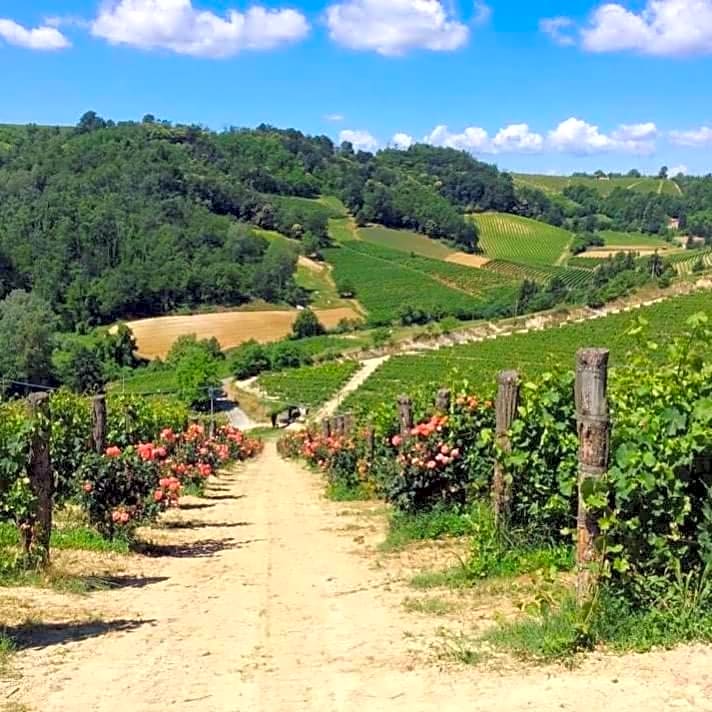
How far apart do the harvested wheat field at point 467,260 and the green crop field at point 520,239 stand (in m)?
3.20

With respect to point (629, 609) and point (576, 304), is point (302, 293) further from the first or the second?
point (629, 609)

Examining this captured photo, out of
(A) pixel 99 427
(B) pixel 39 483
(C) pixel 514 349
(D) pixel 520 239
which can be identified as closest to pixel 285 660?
(B) pixel 39 483

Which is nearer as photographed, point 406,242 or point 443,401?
point 443,401

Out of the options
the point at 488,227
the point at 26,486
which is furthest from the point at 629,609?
the point at 488,227

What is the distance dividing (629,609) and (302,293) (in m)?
115

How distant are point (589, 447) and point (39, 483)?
5401 mm

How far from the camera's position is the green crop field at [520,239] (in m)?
150

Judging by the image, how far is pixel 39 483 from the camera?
886cm

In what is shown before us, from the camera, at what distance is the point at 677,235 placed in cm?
17662

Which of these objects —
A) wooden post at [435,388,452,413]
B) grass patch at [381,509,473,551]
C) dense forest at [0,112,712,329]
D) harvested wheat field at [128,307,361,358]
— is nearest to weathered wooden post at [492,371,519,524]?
grass patch at [381,509,473,551]

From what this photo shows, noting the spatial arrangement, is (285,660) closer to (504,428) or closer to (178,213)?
(504,428)

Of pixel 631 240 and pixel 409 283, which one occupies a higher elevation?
pixel 631 240

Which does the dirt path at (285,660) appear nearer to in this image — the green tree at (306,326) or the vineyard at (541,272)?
the green tree at (306,326)

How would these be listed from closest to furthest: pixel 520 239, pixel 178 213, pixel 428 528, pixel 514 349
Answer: pixel 428 528
pixel 514 349
pixel 178 213
pixel 520 239
